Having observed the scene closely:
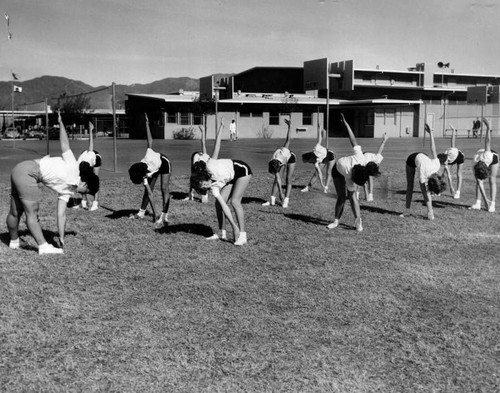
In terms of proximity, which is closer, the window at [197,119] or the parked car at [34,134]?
the window at [197,119]

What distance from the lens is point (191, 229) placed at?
9.85m

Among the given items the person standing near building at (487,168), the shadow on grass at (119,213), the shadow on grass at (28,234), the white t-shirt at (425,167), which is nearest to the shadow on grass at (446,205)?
the person standing near building at (487,168)

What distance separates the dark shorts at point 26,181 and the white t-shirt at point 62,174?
112 mm

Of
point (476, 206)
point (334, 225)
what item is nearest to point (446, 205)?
point (476, 206)

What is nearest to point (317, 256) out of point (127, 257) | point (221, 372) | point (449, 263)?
point (449, 263)

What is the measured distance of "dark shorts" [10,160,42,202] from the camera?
7258 mm

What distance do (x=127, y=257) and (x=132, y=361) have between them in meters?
3.48

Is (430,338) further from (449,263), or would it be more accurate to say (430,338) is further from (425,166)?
(425,166)

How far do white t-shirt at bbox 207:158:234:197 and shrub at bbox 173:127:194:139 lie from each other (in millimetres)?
39066

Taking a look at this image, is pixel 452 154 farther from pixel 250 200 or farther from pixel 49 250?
pixel 49 250

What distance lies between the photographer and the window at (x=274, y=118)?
52125mm

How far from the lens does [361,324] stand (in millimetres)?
5270

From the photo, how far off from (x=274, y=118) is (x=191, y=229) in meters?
A: 43.3

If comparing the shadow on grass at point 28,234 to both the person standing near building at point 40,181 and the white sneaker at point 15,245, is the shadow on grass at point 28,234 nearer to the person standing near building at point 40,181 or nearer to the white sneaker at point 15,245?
the white sneaker at point 15,245
